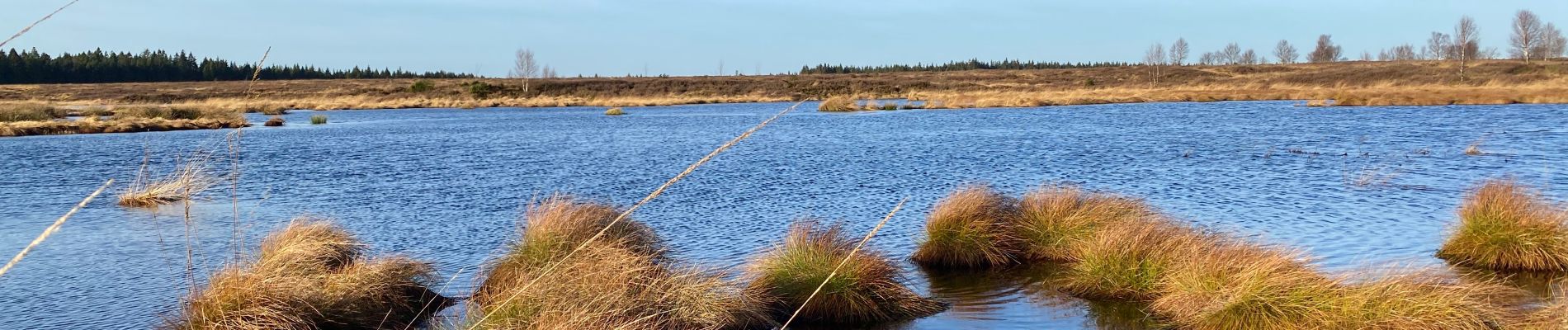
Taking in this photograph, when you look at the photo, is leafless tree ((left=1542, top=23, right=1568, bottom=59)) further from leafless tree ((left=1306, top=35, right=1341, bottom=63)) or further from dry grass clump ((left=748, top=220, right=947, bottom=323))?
dry grass clump ((left=748, top=220, right=947, bottom=323))

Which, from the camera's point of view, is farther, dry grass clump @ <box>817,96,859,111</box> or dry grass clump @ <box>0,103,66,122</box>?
dry grass clump @ <box>817,96,859,111</box>

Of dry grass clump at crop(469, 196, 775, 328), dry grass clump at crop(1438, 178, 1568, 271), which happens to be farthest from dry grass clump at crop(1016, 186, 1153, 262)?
dry grass clump at crop(469, 196, 775, 328)

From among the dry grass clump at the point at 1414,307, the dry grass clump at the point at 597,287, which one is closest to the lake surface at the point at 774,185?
the dry grass clump at the point at 597,287

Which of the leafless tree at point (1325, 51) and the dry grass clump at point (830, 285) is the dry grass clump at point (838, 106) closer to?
the dry grass clump at point (830, 285)

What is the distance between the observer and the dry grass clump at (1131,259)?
9492 mm

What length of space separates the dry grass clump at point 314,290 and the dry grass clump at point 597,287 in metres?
0.64

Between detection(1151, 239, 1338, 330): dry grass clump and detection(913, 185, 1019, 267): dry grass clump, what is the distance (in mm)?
2432

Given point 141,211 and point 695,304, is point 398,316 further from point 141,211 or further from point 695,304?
point 141,211

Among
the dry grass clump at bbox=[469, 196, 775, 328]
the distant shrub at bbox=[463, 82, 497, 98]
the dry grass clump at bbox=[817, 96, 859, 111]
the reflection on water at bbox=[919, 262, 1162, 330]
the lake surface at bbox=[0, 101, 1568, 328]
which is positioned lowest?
the reflection on water at bbox=[919, 262, 1162, 330]

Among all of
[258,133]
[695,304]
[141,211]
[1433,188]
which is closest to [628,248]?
[695,304]

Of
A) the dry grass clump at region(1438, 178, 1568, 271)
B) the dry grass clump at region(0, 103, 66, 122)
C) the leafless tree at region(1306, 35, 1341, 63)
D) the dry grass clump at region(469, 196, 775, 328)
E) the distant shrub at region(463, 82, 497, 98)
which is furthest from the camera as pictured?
the leafless tree at region(1306, 35, 1341, 63)

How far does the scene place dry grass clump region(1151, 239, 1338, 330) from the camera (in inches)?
295

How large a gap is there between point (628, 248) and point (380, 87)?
341ft

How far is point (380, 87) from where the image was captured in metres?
106
